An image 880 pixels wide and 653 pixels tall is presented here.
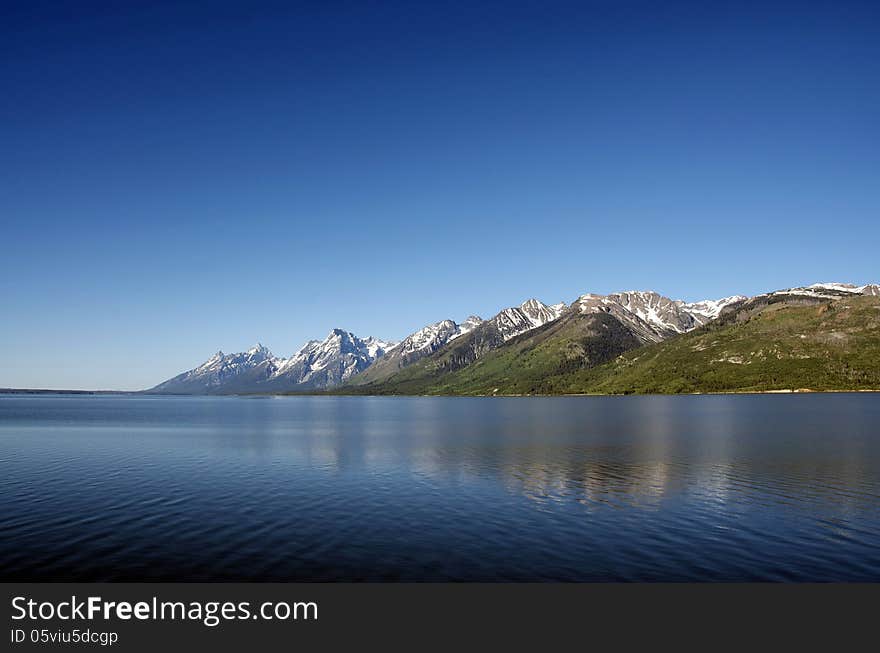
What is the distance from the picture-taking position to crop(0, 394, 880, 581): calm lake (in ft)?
117

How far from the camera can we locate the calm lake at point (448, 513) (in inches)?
1403

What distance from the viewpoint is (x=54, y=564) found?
3578 cm

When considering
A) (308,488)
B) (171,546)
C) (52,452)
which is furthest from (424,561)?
(52,452)

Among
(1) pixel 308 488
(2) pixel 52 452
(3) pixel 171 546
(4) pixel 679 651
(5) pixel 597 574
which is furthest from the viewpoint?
(2) pixel 52 452

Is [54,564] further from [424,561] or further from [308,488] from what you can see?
[308,488]

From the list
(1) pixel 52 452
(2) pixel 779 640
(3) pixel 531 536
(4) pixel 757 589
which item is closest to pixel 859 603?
(4) pixel 757 589

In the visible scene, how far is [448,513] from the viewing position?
51062 mm

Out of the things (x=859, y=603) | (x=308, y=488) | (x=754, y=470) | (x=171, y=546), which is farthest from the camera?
(x=754, y=470)

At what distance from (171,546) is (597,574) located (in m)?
30.5

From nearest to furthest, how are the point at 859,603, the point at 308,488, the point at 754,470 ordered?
1. the point at 859,603
2. the point at 308,488
3. the point at 754,470

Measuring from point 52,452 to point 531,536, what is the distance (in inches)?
3773

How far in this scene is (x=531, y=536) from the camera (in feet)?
140

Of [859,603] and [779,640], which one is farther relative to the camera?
[859,603]

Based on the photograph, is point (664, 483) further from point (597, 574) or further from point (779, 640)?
point (779, 640)
